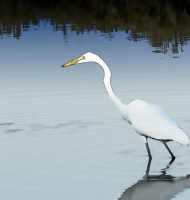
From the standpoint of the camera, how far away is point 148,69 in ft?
48.6

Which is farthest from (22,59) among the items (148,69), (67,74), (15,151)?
(15,151)

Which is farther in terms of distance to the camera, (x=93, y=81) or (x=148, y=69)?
(x=148, y=69)

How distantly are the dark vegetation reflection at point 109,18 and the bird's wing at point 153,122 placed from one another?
822 cm

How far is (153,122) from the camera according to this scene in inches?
345

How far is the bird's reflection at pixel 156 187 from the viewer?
289 inches

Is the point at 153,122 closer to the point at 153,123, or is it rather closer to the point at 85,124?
the point at 153,123

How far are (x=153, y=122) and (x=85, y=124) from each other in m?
2.03

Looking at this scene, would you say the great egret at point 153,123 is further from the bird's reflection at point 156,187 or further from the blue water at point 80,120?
the bird's reflection at point 156,187

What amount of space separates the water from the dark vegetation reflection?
3.76 feet

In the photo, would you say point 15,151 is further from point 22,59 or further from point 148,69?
point 22,59

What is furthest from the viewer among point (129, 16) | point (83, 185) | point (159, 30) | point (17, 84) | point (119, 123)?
point (129, 16)

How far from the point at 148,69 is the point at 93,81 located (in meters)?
1.48

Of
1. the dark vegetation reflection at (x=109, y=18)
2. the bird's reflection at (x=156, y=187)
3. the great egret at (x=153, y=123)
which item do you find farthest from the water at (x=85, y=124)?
the dark vegetation reflection at (x=109, y=18)

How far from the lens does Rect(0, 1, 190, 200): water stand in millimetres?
7746
